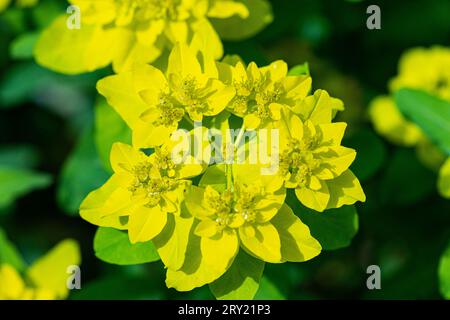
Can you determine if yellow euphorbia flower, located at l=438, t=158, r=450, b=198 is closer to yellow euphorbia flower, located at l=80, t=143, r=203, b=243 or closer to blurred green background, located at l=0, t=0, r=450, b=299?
blurred green background, located at l=0, t=0, r=450, b=299

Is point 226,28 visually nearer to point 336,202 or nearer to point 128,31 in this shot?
point 128,31

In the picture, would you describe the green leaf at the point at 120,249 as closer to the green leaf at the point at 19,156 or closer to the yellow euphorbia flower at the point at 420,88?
the yellow euphorbia flower at the point at 420,88

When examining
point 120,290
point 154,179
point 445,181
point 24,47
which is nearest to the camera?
point 154,179

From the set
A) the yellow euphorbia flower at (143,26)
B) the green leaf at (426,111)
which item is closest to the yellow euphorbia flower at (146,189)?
the yellow euphorbia flower at (143,26)

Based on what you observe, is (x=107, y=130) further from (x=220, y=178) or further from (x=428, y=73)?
(x=428, y=73)

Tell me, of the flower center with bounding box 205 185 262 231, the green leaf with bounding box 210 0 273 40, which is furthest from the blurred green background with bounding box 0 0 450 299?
the flower center with bounding box 205 185 262 231

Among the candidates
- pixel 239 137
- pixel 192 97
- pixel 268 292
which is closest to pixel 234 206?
pixel 239 137
